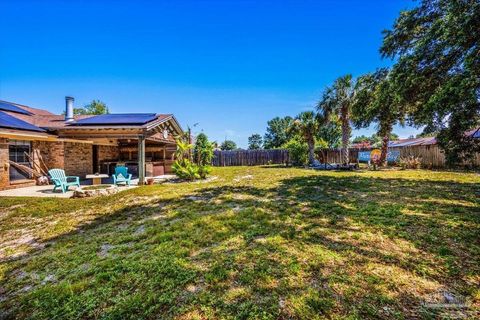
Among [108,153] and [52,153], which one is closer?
[52,153]

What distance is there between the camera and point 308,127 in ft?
63.2

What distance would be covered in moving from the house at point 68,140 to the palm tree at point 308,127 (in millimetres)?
10998

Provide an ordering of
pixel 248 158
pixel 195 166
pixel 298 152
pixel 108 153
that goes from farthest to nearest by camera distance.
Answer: pixel 248 158, pixel 298 152, pixel 108 153, pixel 195 166

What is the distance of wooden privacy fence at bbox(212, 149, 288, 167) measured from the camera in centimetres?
2527

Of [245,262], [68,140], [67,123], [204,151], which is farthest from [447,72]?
[67,123]

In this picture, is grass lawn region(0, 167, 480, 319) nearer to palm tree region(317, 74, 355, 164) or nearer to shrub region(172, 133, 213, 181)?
shrub region(172, 133, 213, 181)

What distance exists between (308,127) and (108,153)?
609 inches

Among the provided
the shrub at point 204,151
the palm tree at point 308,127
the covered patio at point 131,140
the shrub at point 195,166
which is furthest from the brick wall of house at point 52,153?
the palm tree at point 308,127

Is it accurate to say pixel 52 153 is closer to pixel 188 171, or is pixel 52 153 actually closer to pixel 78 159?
pixel 78 159

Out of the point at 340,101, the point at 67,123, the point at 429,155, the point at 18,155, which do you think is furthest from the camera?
the point at 340,101

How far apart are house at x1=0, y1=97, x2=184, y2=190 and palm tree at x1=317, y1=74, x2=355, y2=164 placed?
39.1ft

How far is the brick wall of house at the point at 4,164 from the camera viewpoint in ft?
29.3

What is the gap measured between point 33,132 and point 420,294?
44.7 feet

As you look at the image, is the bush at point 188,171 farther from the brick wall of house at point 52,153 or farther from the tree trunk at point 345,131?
the tree trunk at point 345,131
